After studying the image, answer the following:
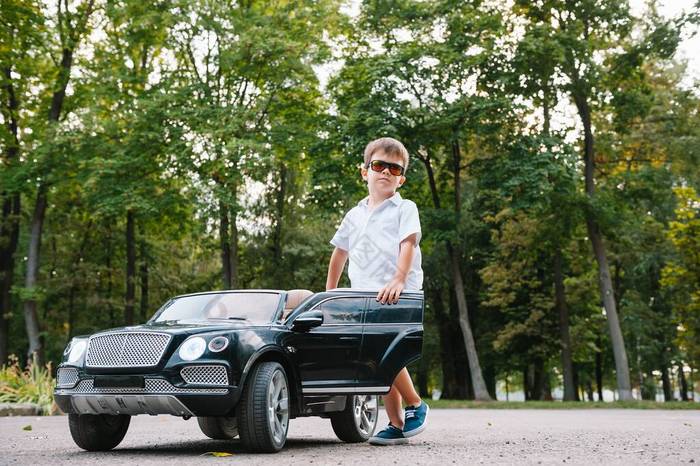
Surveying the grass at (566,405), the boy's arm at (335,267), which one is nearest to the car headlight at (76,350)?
the boy's arm at (335,267)

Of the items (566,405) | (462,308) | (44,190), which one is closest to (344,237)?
(566,405)

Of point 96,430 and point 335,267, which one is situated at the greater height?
point 335,267

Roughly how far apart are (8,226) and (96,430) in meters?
28.0

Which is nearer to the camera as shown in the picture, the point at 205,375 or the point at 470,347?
the point at 205,375

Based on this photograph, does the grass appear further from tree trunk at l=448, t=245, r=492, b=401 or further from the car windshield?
the car windshield

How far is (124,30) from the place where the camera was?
2903cm

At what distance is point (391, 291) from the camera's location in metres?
6.65

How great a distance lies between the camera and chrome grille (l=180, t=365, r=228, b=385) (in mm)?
6285

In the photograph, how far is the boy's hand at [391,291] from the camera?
6.66 meters

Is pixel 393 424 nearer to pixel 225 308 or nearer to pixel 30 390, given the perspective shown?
pixel 225 308

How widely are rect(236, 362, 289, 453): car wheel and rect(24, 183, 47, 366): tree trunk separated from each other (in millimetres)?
23603

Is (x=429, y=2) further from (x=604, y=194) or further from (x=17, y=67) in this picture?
(x=17, y=67)

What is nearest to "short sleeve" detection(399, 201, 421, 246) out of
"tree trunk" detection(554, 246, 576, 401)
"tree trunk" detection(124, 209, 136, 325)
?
"tree trunk" detection(554, 246, 576, 401)

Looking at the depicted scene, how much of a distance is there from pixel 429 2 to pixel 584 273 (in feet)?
51.8
